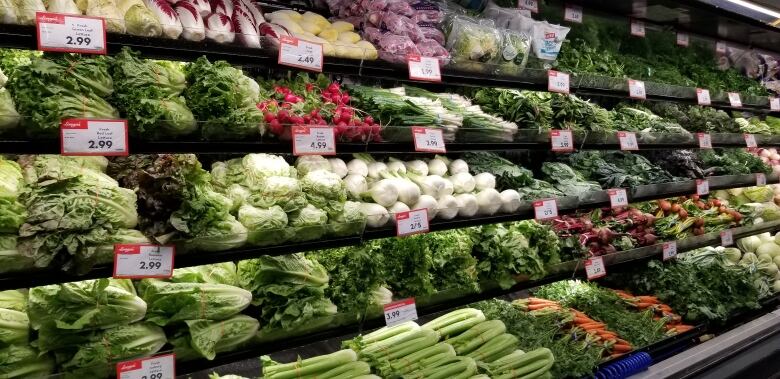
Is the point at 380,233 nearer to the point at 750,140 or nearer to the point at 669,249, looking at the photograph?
the point at 669,249

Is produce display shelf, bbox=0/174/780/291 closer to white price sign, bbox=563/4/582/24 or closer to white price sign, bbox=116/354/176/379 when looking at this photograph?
white price sign, bbox=116/354/176/379

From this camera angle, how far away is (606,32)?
5012 mm

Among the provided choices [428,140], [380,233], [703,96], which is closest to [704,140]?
[703,96]

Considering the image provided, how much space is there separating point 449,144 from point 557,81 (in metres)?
0.87

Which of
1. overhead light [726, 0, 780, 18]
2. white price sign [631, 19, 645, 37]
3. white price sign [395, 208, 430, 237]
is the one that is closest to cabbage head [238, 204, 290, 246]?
white price sign [395, 208, 430, 237]

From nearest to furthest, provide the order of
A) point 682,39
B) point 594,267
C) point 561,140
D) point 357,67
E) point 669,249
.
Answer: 1. point 357,67
2. point 561,140
3. point 594,267
4. point 669,249
5. point 682,39

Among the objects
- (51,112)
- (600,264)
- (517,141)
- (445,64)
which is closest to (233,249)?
(51,112)

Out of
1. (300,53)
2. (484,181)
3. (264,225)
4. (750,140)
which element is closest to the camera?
(264,225)

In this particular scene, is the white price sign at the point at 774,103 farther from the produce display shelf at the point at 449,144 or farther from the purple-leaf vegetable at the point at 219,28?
the purple-leaf vegetable at the point at 219,28

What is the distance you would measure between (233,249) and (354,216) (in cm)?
63

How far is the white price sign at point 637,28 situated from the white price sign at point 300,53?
3327 mm

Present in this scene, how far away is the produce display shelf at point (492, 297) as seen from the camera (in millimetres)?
2645

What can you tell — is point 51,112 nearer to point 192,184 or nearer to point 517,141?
point 192,184

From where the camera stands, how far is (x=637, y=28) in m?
5.05
